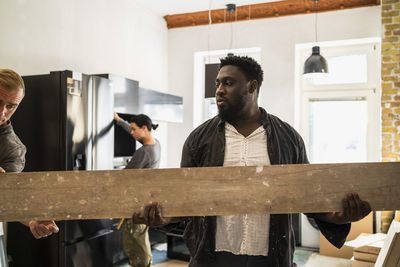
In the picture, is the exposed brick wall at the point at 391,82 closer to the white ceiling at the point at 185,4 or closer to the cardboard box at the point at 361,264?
the cardboard box at the point at 361,264

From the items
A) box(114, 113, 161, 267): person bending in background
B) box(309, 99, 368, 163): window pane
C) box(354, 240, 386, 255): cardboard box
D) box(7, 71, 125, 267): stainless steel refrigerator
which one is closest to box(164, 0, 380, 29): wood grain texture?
box(309, 99, 368, 163): window pane

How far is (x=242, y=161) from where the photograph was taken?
4.97ft

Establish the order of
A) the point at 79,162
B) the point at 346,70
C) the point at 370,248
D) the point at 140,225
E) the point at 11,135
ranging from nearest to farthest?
the point at 11,135 → the point at 79,162 → the point at 370,248 → the point at 140,225 → the point at 346,70

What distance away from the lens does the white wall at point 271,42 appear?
480 cm

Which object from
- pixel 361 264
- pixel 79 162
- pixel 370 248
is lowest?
pixel 361 264

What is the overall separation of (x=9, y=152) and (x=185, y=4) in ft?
13.4

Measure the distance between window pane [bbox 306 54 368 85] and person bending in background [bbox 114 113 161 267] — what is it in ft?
7.92

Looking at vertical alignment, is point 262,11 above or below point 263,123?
above

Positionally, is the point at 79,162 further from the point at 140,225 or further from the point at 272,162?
the point at 272,162

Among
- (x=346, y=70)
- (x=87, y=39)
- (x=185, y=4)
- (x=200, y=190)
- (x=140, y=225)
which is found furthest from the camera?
(x=185, y=4)

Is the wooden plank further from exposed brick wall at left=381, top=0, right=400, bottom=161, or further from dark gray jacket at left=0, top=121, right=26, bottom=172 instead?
exposed brick wall at left=381, top=0, right=400, bottom=161

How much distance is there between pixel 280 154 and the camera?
151 centimetres

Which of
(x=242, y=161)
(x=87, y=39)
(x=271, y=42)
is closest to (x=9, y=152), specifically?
(x=242, y=161)

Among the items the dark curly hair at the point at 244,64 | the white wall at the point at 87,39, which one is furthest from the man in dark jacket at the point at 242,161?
A: the white wall at the point at 87,39
